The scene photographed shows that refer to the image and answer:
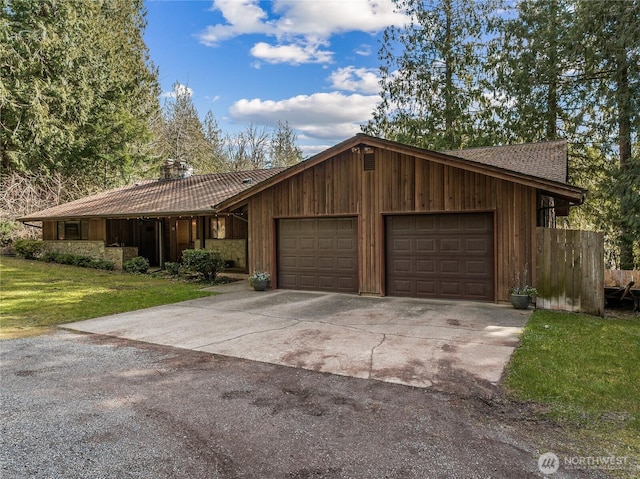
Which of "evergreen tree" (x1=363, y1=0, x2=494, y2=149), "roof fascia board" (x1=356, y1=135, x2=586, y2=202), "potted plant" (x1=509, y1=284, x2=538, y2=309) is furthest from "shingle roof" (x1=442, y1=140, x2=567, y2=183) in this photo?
"evergreen tree" (x1=363, y1=0, x2=494, y2=149)

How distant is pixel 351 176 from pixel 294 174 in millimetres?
1697

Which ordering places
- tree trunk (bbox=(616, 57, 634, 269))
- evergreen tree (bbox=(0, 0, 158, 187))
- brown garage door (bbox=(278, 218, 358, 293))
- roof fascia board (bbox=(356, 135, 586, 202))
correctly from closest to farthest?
1. roof fascia board (bbox=(356, 135, 586, 202))
2. brown garage door (bbox=(278, 218, 358, 293))
3. tree trunk (bbox=(616, 57, 634, 269))
4. evergreen tree (bbox=(0, 0, 158, 187))

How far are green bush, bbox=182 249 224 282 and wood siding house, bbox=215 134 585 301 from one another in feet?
5.70

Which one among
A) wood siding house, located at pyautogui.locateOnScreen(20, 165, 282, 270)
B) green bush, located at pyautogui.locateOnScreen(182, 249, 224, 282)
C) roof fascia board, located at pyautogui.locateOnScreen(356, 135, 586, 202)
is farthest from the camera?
wood siding house, located at pyautogui.locateOnScreen(20, 165, 282, 270)

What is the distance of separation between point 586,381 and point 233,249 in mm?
12787

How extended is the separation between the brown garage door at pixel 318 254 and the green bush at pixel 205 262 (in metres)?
2.68

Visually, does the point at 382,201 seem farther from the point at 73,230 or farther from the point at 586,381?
the point at 73,230

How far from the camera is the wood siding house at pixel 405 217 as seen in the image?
335 inches

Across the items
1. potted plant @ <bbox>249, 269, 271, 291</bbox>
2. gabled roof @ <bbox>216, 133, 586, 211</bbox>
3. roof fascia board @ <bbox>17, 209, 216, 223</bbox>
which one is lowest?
potted plant @ <bbox>249, 269, 271, 291</bbox>

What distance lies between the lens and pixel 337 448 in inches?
116

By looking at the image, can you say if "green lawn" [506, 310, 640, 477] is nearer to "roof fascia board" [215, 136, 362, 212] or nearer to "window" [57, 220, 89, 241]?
"roof fascia board" [215, 136, 362, 212]

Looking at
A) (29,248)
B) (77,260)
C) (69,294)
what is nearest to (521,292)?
(69,294)

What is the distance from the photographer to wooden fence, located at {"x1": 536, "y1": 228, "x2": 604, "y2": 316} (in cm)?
769

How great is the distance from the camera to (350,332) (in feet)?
21.0
